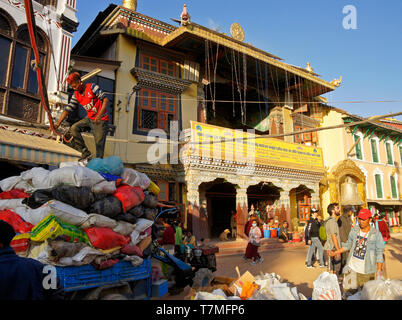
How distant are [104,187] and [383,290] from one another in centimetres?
369

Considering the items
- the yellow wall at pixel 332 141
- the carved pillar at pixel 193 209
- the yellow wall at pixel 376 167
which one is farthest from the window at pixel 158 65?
the yellow wall at pixel 376 167

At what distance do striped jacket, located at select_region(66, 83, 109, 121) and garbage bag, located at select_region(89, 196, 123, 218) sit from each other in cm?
211

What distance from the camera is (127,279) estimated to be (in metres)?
3.87

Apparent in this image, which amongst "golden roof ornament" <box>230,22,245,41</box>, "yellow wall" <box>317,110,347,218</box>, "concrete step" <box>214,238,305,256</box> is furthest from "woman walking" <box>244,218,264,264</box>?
"yellow wall" <box>317,110,347,218</box>

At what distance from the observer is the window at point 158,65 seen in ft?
49.0

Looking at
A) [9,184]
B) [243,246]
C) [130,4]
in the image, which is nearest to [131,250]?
[9,184]

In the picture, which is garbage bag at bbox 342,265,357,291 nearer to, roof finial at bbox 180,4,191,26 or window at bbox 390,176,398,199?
roof finial at bbox 180,4,191,26

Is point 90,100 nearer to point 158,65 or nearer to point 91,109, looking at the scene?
point 91,109

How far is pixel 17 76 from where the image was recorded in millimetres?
8914

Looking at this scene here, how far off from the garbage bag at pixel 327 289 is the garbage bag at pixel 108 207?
286 centimetres

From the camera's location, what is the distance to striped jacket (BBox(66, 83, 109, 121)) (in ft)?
17.7

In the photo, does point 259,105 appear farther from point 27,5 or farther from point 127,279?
point 127,279

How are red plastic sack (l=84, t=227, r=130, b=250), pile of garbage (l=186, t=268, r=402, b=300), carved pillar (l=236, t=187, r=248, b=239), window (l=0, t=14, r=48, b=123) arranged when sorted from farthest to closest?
1. carved pillar (l=236, t=187, r=248, b=239)
2. window (l=0, t=14, r=48, b=123)
3. red plastic sack (l=84, t=227, r=130, b=250)
4. pile of garbage (l=186, t=268, r=402, b=300)

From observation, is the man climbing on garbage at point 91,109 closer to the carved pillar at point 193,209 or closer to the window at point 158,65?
the carved pillar at point 193,209
